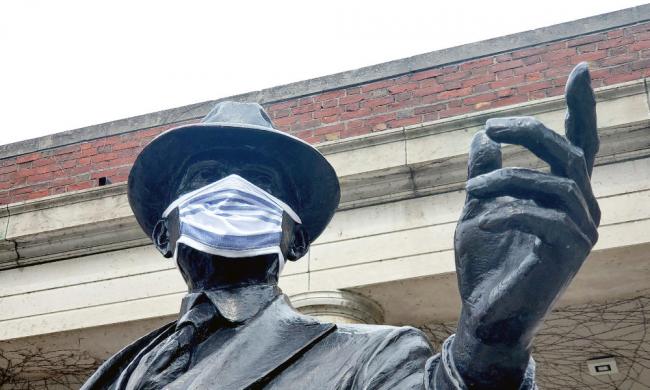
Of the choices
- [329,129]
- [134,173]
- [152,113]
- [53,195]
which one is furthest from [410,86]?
[134,173]

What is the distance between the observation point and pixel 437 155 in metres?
6.22

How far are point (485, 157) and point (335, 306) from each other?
15.4 feet

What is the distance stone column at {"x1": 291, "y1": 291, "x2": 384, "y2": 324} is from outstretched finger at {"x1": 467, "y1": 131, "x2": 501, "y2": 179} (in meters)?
4.62

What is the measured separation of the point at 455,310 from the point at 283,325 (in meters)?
4.69

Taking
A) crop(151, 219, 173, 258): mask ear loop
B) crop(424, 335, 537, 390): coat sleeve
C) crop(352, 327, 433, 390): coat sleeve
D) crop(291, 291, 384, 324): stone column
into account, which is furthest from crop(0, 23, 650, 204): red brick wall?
crop(424, 335, 537, 390): coat sleeve

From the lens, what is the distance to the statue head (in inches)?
80.5

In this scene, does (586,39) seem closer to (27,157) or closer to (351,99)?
(351,99)

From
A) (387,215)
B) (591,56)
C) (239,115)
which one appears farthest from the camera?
(591,56)

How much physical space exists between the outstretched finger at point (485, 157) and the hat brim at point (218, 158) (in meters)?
0.77

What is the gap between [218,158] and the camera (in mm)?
2154

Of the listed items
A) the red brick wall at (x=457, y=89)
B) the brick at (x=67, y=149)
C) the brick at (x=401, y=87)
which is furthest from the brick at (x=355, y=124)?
the brick at (x=67, y=149)

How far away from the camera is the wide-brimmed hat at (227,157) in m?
2.13

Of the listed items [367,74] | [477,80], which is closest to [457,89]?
[477,80]

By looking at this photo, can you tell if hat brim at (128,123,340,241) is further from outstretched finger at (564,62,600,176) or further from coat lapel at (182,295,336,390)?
outstretched finger at (564,62,600,176)
